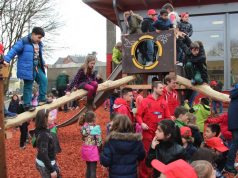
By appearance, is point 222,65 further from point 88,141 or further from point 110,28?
point 88,141

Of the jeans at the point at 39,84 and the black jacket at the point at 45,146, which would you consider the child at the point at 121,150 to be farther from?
the jeans at the point at 39,84

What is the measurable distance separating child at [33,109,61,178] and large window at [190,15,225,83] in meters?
10.7

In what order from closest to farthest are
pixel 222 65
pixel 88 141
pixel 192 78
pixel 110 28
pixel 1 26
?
pixel 88 141
pixel 192 78
pixel 222 65
pixel 110 28
pixel 1 26

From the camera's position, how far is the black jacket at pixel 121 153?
4453mm

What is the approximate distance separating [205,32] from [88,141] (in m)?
10.2

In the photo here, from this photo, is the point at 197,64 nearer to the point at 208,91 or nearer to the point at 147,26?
the point at 208,91

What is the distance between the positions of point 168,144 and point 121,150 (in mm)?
578

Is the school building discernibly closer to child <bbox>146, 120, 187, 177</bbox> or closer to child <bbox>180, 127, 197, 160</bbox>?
child <bbox>180, 127, 197, 160</bbox>

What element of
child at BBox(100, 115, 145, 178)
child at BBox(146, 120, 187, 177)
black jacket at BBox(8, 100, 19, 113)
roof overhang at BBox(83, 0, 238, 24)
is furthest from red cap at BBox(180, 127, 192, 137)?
roof overhang at BBox(83, 0, 238, 24)

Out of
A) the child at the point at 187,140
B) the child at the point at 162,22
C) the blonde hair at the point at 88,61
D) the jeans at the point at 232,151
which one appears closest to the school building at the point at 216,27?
the child at the point at 162,22

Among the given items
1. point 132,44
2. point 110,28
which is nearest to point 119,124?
point 132,44

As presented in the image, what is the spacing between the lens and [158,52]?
8.41 metres

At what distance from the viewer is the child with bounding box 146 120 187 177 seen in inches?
168

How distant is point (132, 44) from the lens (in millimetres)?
8664
